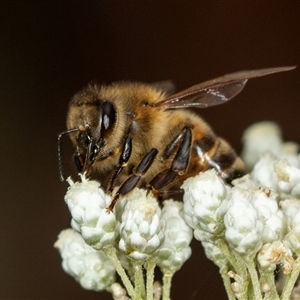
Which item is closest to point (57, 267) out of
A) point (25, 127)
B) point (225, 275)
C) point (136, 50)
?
point (25, 127)

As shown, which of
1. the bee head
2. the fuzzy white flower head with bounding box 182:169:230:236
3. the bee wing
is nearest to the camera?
the fuzzy white flower head with bounding box 182:169:230:236

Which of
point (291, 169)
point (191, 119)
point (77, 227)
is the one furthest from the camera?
point (191, 119)

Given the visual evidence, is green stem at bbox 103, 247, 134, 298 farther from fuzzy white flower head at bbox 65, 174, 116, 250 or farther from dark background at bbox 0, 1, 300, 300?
dark background at bbox 0, 1, 300, 300

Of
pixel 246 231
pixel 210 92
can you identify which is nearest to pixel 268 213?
pixel 246 231

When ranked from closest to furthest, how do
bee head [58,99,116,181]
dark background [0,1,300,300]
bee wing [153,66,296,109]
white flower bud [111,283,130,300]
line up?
white flower bud [111,283,130,300]
bee head [58,99,116,181]
bee wing [153,66,296,109]
dark background [0,1,300,300]

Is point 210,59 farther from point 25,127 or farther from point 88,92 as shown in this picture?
point 88,92

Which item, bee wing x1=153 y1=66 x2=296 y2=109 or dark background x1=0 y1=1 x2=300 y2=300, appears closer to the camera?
bee wing x1=153 y1=66 x2=296 y2=109

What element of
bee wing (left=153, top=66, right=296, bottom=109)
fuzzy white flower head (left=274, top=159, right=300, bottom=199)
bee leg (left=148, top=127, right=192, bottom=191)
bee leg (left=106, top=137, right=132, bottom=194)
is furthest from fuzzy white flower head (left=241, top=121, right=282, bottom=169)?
bee leg (left=106, top=137, right=132, bottom=194)

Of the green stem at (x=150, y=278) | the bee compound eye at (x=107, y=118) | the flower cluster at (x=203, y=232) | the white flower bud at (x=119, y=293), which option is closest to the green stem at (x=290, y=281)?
the flower cluster at (x=203, y=232)
